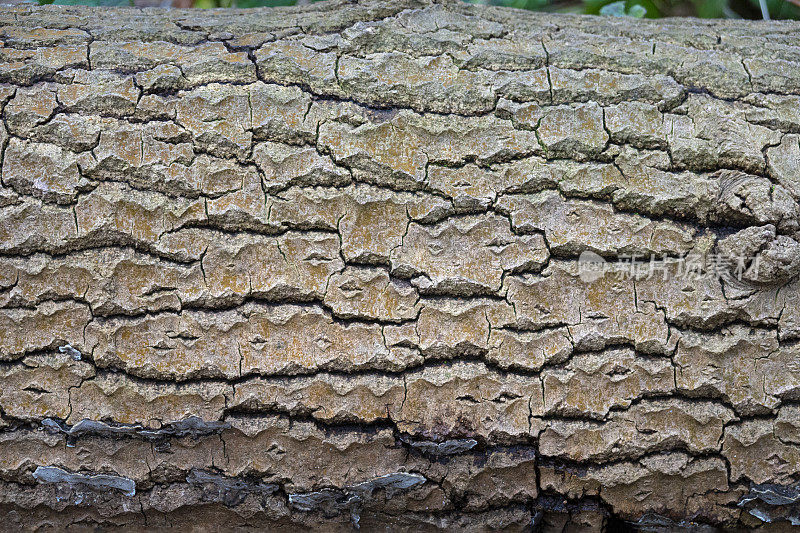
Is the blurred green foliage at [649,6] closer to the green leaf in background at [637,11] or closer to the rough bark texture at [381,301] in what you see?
the green leaf in background at [637,11]

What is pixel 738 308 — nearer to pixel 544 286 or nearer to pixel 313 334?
pixel 544 286

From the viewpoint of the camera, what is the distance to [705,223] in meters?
1.37

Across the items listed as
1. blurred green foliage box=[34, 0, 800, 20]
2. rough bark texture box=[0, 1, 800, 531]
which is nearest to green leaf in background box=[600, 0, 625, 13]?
blurred green foliage box=[34, 0, 800, 20]

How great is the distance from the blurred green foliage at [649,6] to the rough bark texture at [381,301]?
0.95m

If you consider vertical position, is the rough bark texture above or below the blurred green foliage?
below

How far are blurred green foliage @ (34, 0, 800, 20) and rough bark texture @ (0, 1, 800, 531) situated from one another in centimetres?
95

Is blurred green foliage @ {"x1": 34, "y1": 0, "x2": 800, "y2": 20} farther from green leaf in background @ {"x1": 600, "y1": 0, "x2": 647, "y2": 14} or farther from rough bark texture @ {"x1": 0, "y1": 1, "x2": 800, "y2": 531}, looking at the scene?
rough bark texture @ {"x1": 0, "y1": 1, "x2": 800, "y2": 531}

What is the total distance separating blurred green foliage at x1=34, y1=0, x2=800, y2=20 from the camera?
7.11 ft

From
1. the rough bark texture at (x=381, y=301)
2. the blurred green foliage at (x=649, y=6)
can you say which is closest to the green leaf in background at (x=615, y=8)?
the blurred green foliage at (x=649, y=6)

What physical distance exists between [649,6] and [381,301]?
1.71 meters

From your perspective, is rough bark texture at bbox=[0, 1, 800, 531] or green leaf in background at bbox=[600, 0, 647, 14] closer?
rough bark texture at bbox=[0, 1, 800, 531]

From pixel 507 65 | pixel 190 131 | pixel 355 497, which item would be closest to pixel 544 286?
pixel 507 65

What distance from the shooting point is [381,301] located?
132 cm

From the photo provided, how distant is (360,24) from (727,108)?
0.93 meters
